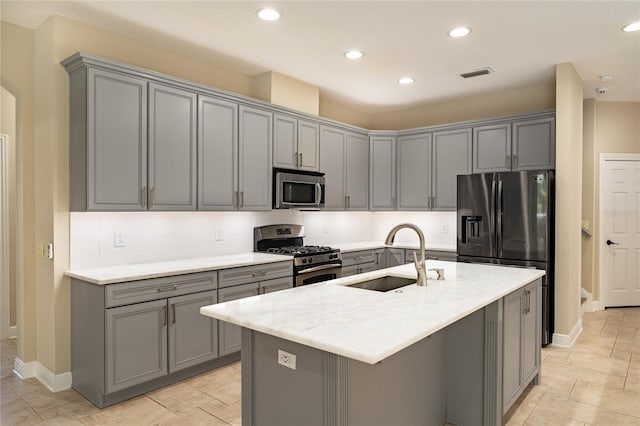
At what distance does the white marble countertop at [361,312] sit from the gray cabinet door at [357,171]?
277 cm

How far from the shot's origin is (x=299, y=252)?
430 cm

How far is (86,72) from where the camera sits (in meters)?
3.01

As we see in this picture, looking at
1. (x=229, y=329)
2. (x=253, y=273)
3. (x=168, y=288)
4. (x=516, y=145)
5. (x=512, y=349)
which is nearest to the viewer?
(x=512, y=349)

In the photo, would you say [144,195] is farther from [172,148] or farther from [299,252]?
[299,252]

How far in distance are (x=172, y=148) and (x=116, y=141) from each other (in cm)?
47

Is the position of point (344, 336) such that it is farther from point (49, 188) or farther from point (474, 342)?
point (49, 188)

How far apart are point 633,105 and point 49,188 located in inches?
272

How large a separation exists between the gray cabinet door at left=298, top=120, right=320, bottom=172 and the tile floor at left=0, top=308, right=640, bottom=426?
230cm

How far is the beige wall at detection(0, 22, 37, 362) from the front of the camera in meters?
3.25

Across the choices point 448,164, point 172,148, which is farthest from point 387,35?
point 448,164

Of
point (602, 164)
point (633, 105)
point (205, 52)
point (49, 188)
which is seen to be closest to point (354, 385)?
point (49, 188)

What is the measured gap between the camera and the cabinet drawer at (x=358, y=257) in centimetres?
496

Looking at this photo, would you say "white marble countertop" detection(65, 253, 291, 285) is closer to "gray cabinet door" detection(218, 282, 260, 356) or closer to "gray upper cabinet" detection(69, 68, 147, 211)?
"gray cabinet door" detection(218, 282, 260, 356)

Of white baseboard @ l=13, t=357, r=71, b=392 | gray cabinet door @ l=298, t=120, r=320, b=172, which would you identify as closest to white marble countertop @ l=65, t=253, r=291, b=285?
white baseboard @ l=13, t=357, r=71, b=392
